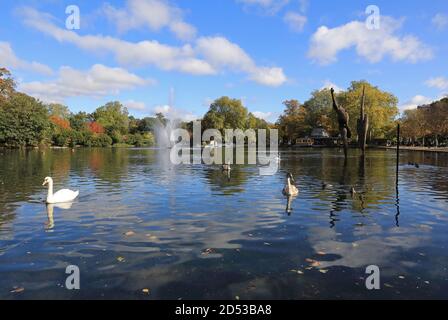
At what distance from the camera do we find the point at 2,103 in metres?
75.9

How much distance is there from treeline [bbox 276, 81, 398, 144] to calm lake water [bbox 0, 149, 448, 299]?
2981 inches

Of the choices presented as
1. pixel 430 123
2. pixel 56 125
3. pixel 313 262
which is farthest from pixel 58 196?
pixel 56 125

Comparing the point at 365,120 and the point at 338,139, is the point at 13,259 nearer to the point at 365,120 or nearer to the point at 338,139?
the point at 365,120

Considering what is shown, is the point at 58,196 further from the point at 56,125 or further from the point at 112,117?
the point at 112,117

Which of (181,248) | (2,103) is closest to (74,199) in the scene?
(181,248)

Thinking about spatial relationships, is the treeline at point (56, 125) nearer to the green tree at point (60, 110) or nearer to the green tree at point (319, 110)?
the green tree at point (60, 110)

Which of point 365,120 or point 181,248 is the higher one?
point 365,120

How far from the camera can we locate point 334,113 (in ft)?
332

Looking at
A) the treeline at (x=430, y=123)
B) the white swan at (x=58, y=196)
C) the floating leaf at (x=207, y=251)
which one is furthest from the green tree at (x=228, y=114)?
the floating leaf at (x=207, y=251)

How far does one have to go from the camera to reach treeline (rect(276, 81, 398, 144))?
90.4 m

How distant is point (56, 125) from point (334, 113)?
75.3m
